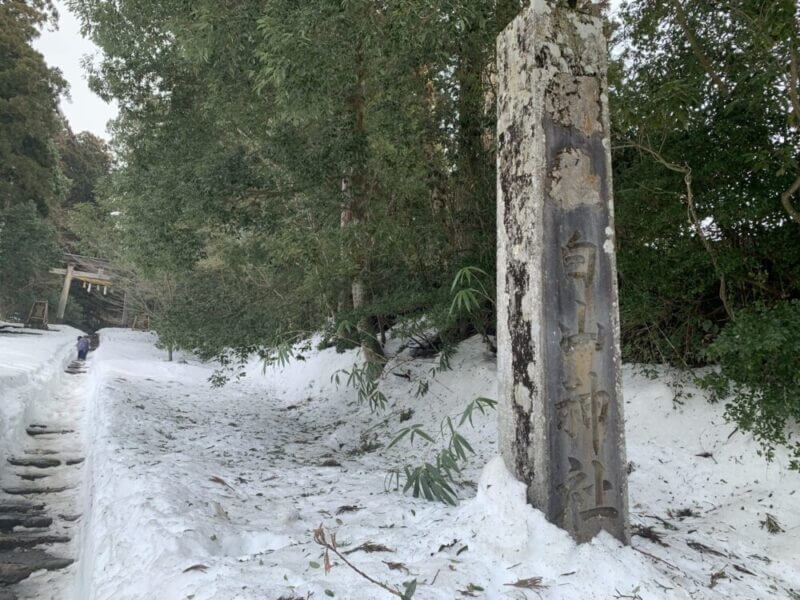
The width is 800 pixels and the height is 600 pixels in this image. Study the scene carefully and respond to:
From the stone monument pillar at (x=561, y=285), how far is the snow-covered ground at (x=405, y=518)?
0.22 meters

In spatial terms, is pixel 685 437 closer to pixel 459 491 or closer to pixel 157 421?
pixel 459 491

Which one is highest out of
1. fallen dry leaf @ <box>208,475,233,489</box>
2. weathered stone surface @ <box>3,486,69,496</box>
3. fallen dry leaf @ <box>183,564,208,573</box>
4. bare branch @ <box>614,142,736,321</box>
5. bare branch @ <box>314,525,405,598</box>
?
bare branch @ <box>614,142,736,321</box>

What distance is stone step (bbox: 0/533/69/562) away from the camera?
145 inches

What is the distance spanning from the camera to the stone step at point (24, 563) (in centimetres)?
326

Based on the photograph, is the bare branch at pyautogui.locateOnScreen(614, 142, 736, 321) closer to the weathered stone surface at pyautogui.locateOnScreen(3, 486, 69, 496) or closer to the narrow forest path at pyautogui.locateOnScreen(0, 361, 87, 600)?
the narrow forest path at pyautogui.locateOnScreen(0, 361, 87, 600)

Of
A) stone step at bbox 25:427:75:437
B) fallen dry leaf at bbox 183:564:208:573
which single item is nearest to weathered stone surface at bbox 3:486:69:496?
stone step at bbox 25:427:75:437

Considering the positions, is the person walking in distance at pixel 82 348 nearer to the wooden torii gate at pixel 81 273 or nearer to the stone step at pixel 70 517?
the wooden torii gate at pixel 81 273

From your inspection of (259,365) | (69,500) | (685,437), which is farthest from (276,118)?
(259,365)

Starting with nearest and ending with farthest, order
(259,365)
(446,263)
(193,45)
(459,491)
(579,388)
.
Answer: (579,388)
(459,491)
(193,45)
(446,263)
(259,365)

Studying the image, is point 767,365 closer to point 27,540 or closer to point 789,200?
point 789,200

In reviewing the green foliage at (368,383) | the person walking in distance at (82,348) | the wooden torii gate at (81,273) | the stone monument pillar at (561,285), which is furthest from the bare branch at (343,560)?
the wooden torii gate at (81,273)

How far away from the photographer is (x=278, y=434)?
23.1 feet

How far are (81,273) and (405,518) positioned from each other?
2735cm

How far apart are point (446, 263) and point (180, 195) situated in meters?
4.10
